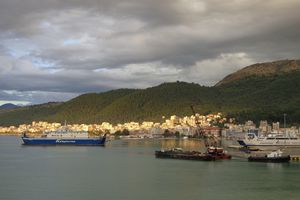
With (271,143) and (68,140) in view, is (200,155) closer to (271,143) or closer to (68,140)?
(271,143)

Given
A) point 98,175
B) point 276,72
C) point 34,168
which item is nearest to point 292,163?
point 98,175

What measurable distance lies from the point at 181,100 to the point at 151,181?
141m

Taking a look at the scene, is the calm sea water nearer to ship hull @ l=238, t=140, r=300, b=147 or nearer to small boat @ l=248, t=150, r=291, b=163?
small boat @ l=248, t=150, r=291, b=163

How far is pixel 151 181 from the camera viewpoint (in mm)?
33062

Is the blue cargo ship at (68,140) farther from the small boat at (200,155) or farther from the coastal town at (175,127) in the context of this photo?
the coastal town at (175,127)

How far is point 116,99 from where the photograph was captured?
184125 millimetres

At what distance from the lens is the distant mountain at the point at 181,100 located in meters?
152

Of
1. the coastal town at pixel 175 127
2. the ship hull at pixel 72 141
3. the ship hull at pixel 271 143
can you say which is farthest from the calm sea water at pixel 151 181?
the coastal town at pixel 175 127

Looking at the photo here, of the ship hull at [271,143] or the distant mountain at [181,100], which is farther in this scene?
the distant mountain at [181,100]

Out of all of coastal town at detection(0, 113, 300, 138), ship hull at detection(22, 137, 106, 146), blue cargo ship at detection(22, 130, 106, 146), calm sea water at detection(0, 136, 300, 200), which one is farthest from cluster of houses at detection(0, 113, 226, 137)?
calm sea water at detection(0, 136, 300, 200)

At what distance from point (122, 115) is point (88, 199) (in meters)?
155

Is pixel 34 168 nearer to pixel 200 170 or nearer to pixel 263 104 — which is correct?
pixel 200 170

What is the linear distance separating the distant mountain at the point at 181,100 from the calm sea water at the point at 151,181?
10172 cm

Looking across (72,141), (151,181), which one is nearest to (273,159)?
(151,181)
